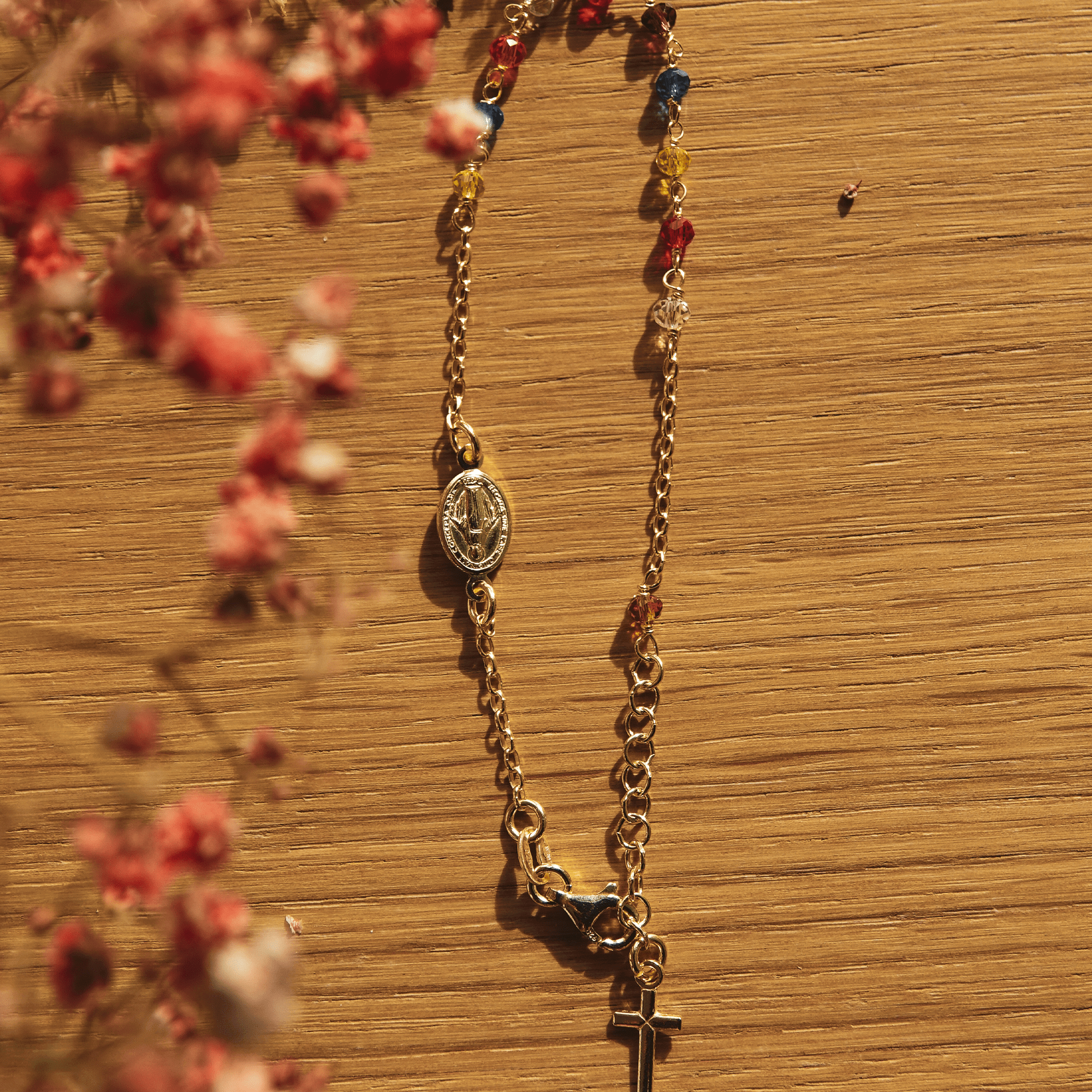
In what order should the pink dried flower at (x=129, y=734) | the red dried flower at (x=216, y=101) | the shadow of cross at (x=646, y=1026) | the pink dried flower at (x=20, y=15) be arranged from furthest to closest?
1. the shadow of cross at (x=646, y=1026)
2. the pink dried flower at (x=20, y=15)
3. the pink dried flower at (x=129, y=734)
4. the red dried flower at (x=216, y=101)

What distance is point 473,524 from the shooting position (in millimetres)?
789

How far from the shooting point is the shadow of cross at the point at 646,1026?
75cm

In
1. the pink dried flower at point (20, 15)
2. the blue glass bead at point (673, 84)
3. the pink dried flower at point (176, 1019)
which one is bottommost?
the pink dried flower at point (176, 1019)

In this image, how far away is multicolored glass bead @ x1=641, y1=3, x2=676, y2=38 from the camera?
0.83 metres

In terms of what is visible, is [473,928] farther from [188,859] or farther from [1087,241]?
[1087,241]

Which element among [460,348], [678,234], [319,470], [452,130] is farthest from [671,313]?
[319,470]

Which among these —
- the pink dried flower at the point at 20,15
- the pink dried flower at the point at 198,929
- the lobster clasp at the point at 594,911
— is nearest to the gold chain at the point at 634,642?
the lobster clasp at the point at 594,911

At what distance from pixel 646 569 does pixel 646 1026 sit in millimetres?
369

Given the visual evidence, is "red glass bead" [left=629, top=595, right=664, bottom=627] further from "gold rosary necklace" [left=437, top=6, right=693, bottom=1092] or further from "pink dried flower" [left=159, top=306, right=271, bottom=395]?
"pink dried flower" [left=159, top=306, right=271, bottom=395]

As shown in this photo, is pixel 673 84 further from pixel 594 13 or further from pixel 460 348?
pixel 460 348

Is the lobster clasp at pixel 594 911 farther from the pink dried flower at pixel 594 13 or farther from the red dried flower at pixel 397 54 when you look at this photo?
the pink dried flower at pixel 594 13

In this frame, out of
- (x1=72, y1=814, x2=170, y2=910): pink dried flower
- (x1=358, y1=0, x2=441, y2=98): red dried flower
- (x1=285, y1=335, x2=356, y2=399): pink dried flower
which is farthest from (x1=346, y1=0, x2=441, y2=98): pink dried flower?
(x1=72, y1=814, x2=170, y2=910): pink dried flower

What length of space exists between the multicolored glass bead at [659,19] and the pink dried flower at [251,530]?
666 millimetres

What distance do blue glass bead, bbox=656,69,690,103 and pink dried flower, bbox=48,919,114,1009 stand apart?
77cm
